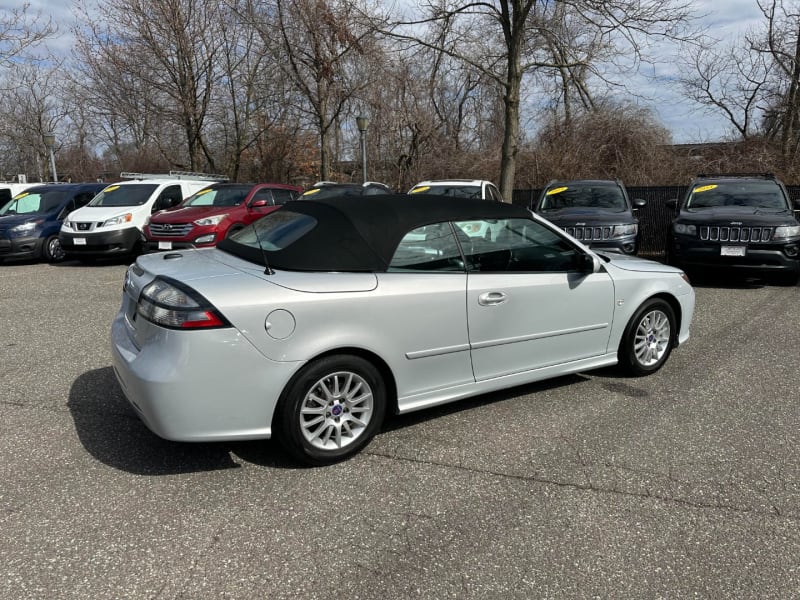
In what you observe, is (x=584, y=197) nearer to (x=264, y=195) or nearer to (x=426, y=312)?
(x=264, y=195)

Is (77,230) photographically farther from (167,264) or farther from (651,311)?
(651,311)

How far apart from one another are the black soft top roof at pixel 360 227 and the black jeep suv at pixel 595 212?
5.77 meters

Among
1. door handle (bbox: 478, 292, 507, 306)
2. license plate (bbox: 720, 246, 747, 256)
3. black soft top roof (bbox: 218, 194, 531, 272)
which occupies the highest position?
black soft top roof (bbox: 218, 194, 531, 272)

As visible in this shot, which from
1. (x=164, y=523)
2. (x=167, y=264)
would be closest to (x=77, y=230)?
(x=167, y=264)

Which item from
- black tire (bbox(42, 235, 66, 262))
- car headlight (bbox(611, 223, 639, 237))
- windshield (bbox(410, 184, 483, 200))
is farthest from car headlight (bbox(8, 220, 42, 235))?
car headlight (bbox(611, 223, 639, 237))

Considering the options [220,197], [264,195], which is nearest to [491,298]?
[264,195]

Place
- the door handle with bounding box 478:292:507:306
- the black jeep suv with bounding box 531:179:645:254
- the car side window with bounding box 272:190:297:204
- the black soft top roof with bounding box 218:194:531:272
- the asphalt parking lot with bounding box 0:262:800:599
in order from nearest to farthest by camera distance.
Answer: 1. the asphalt parking lot with bounding box 0:262:800:599
2. the black soft top roof with bounding box 218:194:531:272
3. the door handle with bounding box 478:292:507:306
4. the black jeep suv with bounding box 531:179:645:254
5. the car side window with bounding box 272:190:297:204

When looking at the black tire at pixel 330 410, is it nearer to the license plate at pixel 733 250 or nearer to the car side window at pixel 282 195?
the license plate at pixel 733 250

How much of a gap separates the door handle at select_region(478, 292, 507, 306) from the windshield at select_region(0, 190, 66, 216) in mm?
12770

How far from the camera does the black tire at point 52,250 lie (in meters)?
12.7

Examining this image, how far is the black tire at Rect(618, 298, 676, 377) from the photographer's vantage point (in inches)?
188

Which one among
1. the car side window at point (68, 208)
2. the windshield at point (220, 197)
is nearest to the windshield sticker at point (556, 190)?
the windshield at point (220, 197)

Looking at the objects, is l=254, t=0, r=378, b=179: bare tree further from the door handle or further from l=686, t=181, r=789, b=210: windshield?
the door handle

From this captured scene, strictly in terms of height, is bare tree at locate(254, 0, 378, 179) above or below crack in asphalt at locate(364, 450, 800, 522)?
→ above
